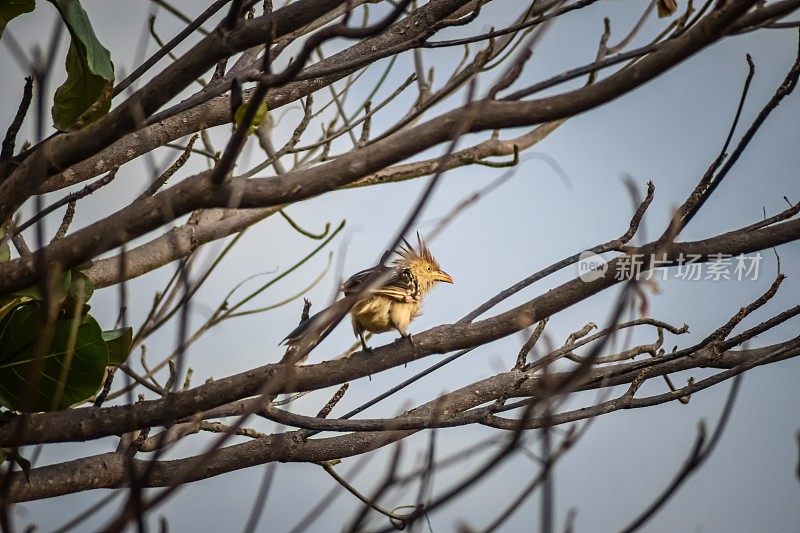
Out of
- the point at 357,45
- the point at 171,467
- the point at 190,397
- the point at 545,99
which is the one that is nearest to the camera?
the point at 545,99

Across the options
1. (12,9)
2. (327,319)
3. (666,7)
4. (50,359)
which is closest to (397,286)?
(50,359)

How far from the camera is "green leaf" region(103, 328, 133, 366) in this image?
2.67m

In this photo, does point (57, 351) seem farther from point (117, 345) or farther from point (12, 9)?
point (12, 9)

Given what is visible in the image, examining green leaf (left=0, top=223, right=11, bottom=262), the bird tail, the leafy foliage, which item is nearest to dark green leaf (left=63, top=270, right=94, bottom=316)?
the leafy foliage

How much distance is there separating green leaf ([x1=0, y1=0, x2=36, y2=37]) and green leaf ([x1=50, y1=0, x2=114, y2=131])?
0.19m

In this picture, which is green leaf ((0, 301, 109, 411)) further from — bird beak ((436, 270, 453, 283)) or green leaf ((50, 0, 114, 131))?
bird beak ((436, 270, 453, 283))

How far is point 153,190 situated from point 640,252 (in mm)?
1365

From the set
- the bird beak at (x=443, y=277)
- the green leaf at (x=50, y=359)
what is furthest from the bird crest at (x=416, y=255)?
the green leaf at (x=50, y=359)

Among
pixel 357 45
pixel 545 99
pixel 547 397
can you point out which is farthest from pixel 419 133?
pixel 357 45

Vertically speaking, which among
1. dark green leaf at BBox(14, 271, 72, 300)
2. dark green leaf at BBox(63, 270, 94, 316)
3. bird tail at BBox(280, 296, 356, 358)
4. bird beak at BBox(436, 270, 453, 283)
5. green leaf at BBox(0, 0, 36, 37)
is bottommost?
bird tail at BBox(280, 296, 356, 358)

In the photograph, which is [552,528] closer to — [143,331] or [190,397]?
[190,397]

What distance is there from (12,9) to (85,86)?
1.05ft

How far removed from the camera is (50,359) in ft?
8.61

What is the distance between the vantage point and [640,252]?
Result: 185 cm
